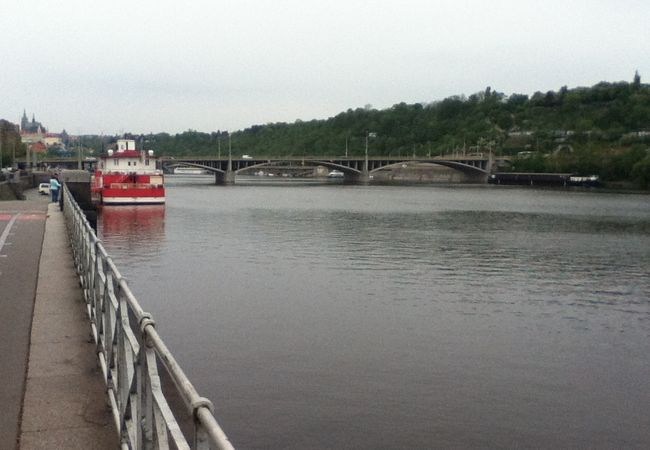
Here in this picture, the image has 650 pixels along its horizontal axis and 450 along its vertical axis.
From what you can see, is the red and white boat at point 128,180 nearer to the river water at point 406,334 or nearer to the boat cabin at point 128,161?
the boat cabin at point 128,161

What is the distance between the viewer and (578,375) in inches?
626

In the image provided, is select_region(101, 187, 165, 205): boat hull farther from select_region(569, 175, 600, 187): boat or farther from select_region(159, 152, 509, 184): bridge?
select_region(569, 175, 600, 187): boat

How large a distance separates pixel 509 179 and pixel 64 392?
147 m

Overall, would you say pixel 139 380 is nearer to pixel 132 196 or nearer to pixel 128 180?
pixel 132 196

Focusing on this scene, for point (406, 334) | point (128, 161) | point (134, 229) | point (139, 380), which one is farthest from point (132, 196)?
point (139, 380)

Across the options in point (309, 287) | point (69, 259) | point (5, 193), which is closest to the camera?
point (69, 259)

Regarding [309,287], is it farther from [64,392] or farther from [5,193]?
[5,193]

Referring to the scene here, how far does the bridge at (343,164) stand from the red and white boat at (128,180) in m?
51.9

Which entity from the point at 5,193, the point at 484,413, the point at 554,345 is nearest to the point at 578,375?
the point at 554,345

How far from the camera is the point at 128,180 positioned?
63906 millimetres

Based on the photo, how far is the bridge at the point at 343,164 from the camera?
129 meters

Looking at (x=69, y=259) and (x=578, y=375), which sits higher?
(x=69, y=259)

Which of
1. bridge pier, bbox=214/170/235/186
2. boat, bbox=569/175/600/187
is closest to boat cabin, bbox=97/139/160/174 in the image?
bridge pier, bbox=214/170/235/186

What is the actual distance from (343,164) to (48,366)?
143050 millimetres
